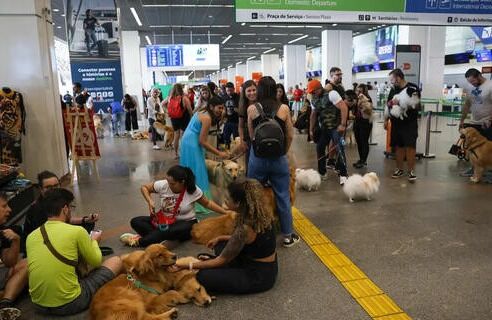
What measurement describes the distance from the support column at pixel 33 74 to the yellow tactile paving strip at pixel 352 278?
15.2 ft

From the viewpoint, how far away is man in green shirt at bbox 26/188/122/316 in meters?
2.89

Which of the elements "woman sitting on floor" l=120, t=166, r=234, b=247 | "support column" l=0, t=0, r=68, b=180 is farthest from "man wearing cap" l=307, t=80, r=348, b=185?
"support column" l=0, t=0, r=68, b=180

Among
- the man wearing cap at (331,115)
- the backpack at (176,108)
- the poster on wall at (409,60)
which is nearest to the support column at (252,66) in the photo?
the poster on wall at (409,60)

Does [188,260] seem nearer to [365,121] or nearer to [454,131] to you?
[365,121]

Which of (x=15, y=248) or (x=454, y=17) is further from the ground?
(x=454, y=17)

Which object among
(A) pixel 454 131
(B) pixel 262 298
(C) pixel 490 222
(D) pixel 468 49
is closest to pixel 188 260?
(B) pixel 262 298

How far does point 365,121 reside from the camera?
8.60 m

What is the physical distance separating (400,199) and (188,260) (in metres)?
3.70

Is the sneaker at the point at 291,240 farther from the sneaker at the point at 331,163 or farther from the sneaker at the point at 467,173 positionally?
the sneaker at the point at 467,173

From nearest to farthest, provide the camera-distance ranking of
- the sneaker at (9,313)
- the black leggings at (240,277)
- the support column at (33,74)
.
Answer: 1. the sneaker at (9,313)
2. the black leggings at (240,277)
3. the support column at (33,74)

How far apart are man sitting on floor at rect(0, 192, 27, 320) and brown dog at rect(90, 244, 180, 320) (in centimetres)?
81

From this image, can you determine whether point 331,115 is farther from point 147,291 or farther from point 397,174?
point 147,291

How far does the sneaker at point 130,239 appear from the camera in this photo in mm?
4461

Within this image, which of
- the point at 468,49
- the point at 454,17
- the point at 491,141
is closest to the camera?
the point at 491,141
